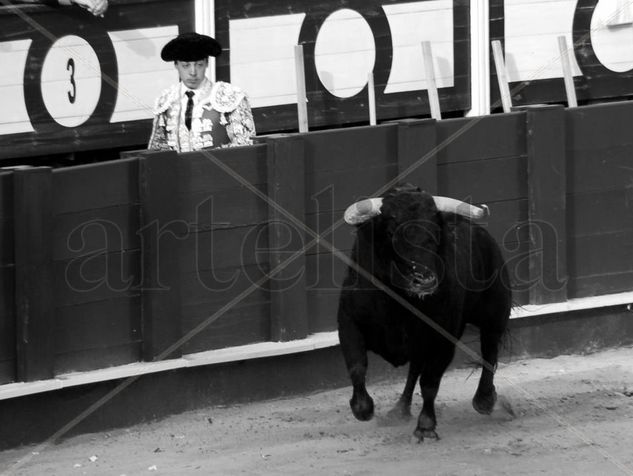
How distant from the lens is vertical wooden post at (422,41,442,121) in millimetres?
8750

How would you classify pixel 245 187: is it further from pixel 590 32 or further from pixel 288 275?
pixel 590 32

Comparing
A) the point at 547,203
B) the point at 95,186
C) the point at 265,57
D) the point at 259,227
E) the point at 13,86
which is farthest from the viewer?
the point at 265,57

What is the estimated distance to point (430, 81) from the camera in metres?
8.79

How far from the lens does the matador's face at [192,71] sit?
7527 millimetres

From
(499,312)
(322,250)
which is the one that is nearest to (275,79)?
(322,250)

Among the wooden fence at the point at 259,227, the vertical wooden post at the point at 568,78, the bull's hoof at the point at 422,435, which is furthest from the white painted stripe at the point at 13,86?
the vertical wooden post at the point at 568,78

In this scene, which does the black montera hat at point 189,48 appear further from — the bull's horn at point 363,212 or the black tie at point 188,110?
the bull's horn at point 363,212

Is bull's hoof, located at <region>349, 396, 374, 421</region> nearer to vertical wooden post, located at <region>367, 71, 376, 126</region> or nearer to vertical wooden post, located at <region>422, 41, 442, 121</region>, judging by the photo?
vertical wooden post, located at <region>367, 71, 376, 126</region>

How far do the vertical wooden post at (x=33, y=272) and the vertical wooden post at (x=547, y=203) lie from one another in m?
2.86

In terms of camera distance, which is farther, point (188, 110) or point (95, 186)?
point (188, 110)

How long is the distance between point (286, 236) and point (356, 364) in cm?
116

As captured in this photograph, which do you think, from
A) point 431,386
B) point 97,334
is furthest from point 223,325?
point 431,386

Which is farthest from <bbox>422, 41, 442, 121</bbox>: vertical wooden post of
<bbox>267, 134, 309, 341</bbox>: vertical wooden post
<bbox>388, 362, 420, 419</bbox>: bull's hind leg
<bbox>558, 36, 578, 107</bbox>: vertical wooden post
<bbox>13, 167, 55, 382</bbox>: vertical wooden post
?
<bbox>13, 167, 55, 382</bbox>: vertical wooden post

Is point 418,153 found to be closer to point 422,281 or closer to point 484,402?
point 484,402
